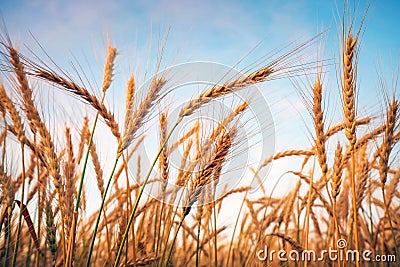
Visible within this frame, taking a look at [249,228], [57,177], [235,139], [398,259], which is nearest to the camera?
[57,177]

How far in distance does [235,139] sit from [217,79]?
368 mm

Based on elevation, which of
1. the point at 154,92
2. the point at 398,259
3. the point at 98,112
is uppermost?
the point at 154,92

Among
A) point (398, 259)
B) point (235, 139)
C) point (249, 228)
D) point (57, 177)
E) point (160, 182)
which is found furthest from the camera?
point (249, 228)

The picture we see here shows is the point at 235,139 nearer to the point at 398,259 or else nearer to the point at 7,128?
the point at 7,128

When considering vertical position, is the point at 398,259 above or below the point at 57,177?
below

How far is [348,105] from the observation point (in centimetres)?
232

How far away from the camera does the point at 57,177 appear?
1952mm

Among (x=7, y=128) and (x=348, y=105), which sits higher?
(x=348, y=105)

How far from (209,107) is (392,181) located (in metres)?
2.08

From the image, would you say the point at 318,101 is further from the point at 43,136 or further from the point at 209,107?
the point at 43,136

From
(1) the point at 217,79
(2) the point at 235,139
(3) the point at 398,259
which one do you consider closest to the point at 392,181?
(3) the point at 398,259

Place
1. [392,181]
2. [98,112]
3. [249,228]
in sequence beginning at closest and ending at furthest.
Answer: [98,112], [392,181], [249,228]

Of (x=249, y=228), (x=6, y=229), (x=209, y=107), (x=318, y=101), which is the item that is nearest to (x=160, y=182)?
(x=209, y=107)

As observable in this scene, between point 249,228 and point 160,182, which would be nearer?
point 160,182
